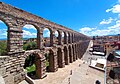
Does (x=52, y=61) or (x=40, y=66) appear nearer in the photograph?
(x=40, y=66)

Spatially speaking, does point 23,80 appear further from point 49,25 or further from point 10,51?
point 49,25

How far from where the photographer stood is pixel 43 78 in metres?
15.3

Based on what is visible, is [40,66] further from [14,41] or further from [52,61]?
[14,41]

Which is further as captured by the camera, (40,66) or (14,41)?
(40,66)

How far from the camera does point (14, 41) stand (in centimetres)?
1069

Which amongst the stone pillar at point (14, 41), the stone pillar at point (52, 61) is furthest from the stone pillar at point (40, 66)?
the stone pillar at point (14, 41)

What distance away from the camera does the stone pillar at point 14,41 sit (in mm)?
10289

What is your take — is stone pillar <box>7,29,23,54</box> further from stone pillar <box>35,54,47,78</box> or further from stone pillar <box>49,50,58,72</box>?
stone pillar <box>49,50,58,72</box>

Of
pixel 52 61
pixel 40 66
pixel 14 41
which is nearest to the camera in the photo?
pixel 14 41

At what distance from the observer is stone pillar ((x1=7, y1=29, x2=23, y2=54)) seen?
10.3m

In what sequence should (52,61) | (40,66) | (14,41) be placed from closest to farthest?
(14,41) → (40,66) → (52,61)

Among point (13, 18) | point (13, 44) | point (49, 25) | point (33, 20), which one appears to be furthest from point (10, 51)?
point (49, 25)

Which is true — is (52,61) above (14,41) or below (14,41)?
below

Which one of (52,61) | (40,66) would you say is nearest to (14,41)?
(40,66)
